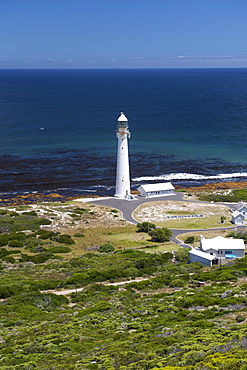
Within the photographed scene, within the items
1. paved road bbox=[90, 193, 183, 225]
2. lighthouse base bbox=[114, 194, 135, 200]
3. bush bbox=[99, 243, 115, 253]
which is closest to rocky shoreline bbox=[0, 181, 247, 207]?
paved road bbox=[90, 193, 183, 225]

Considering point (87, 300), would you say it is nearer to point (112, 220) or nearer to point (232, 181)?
point (112, 220)

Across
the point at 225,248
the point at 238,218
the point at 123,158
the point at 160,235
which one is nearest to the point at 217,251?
the point at 225,248

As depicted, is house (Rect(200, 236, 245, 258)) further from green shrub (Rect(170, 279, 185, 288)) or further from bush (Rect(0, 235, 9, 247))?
bush (Rect(0, 235, 9, 247))

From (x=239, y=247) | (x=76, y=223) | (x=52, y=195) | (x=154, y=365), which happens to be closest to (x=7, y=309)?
(x=154, y=365)

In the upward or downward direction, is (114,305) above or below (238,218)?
above

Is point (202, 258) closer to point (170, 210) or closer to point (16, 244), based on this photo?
point (16, 244)
